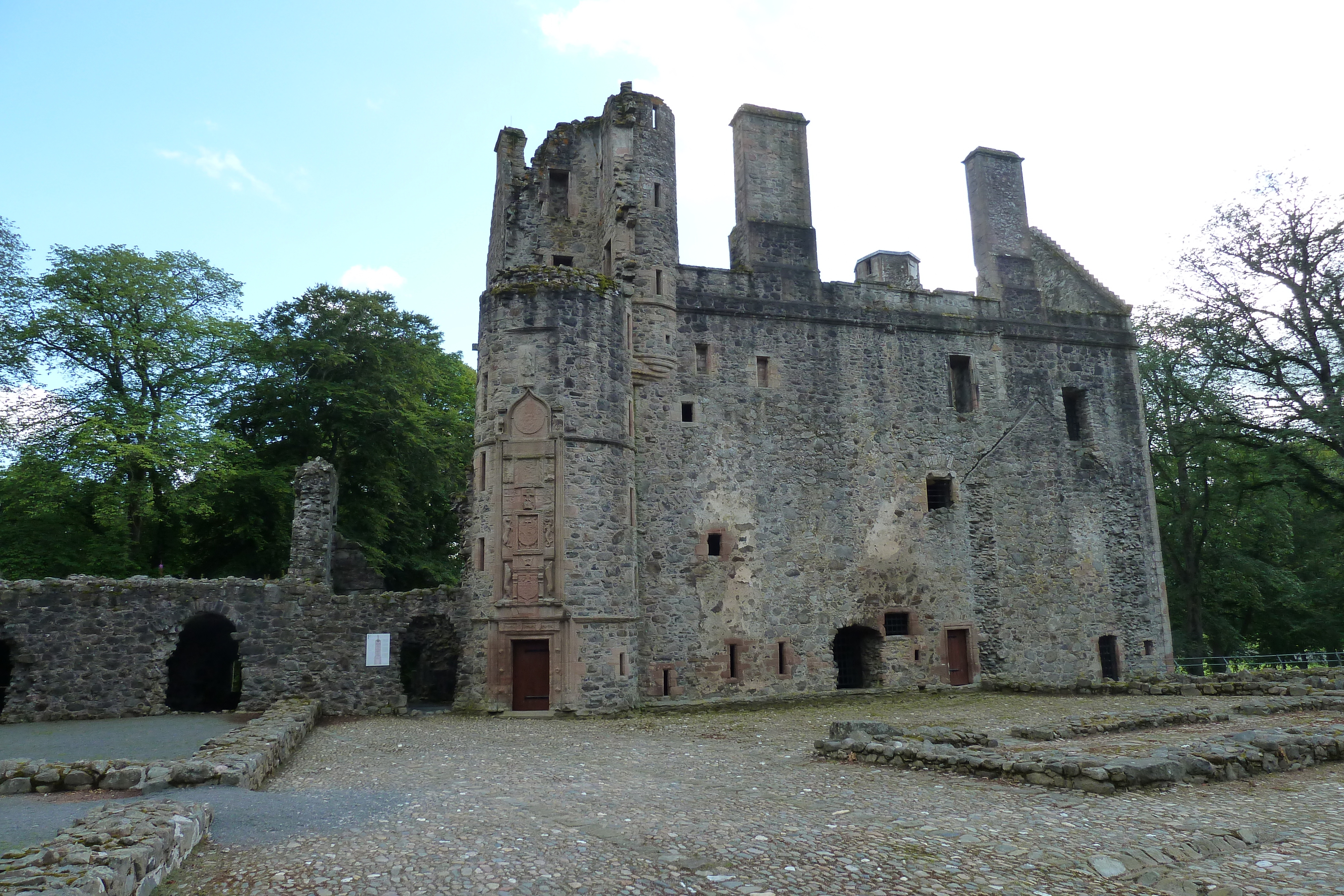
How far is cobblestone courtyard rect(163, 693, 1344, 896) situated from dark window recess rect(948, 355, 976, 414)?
13.8m

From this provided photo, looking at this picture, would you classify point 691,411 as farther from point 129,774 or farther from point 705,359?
point 129,774

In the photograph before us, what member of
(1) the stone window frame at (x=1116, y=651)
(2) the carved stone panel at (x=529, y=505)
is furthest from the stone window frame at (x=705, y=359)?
(1) the stone window frame at (x=1116, y=651)

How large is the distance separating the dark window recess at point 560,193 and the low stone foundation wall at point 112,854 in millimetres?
19473

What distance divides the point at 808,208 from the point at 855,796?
18.3 meters

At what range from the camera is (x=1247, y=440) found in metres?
26.8

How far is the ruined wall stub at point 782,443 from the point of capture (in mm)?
19234

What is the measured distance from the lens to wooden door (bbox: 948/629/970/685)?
76.4 feet

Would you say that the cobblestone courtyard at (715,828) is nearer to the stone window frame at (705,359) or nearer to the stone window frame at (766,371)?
the stone window frame at (705,359)

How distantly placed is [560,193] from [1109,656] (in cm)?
1994

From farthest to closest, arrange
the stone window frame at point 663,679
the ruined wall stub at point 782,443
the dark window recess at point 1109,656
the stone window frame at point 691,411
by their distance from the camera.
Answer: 1. the dark window recess at point 1109,656
2. the stone window frame at point 691,411
3. the stone window frame at point 663,679
4. the ruined wall stub at point 782,443

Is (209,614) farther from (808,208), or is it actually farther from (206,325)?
(808,208)

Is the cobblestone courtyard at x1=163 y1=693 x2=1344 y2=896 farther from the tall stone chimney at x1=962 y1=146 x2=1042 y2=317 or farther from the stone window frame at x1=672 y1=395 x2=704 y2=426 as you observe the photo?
the tall stone chimney at x1=962 y1=146 x2=1042 y2=317

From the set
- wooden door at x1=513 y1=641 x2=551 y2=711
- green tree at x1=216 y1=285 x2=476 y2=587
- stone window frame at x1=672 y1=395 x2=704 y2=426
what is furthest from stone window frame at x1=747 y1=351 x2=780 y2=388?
green tree at x1=216 y1=285 x2=476 y2=587

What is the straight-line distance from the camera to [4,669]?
66.9ft
